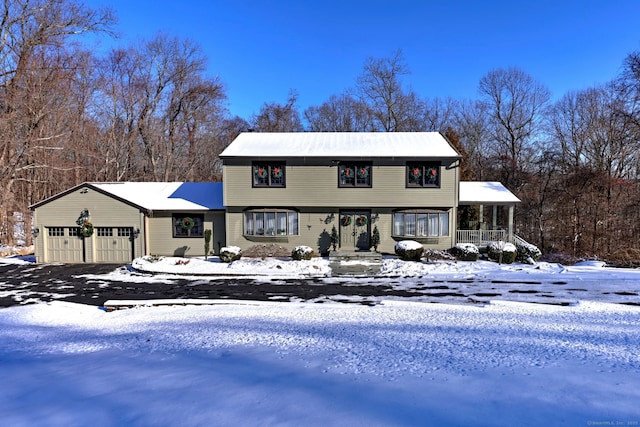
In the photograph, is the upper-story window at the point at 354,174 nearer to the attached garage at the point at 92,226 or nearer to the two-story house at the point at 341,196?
the two-story house at the point at 341,196

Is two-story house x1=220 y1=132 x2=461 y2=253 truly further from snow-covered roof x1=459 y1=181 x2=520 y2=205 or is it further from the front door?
snow-covered roof x1=459 y1=181 x2=520 y2=205

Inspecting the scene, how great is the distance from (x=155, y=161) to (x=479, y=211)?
27.6 metres

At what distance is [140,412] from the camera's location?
327 cm

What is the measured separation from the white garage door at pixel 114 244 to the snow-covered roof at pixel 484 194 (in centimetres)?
1688

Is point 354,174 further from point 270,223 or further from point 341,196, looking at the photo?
point 270,223

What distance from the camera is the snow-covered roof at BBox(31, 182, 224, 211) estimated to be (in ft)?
56.9

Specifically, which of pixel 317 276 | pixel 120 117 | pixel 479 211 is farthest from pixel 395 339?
pixel 120 117

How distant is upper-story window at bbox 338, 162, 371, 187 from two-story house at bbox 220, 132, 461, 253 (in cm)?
5

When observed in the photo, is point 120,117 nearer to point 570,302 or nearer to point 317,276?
point 317,276

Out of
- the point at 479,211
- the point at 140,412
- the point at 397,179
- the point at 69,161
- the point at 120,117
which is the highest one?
the point at 120,117

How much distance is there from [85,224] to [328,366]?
1699 cm

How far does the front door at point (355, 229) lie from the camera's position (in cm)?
1772

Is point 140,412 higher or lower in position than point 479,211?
lower

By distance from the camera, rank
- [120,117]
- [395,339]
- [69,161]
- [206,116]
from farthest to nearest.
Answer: [206,116], [120,117], [69,161], [395,339]
